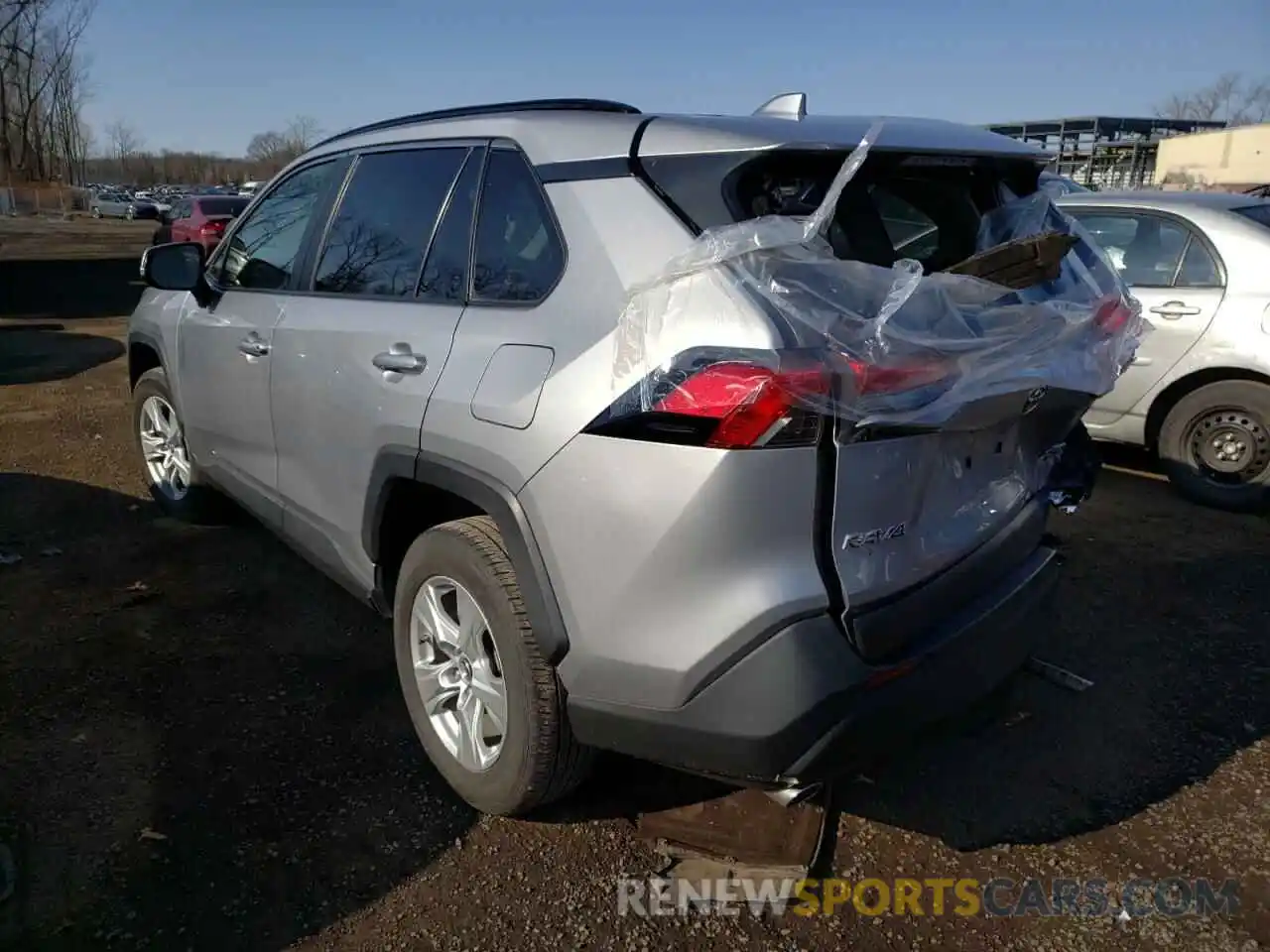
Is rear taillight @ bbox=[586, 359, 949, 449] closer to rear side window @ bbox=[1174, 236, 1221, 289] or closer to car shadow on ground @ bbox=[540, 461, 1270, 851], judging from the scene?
car shadow on ground @ bbox=[540, 461, 1270, 851]

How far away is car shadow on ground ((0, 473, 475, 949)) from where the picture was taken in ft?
7.78

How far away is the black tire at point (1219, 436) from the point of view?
5.19 metres

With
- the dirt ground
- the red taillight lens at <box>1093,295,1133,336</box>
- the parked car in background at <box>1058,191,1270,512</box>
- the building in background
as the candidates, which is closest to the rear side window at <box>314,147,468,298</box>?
the red taillight lens at <box>1093,295,1133,336</box>

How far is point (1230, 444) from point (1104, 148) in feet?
115

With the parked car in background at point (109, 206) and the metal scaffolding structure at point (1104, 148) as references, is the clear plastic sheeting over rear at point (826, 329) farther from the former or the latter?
the parked car in background at point (109, 206)

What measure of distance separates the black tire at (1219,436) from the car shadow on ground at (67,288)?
13.6 m

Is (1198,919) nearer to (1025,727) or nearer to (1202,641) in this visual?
(1025,727)

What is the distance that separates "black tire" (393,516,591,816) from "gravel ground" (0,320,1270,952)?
0.17m

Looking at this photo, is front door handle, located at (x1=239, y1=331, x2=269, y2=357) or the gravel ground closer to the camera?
the gravel ground

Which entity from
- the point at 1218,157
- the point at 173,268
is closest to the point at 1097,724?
the point at 173,268

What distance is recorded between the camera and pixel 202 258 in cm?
416

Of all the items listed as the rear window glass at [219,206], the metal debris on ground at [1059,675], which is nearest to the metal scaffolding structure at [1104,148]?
the rear window glass at [219,206]

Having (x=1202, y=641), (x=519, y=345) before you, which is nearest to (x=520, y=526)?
(x=519, y=345)

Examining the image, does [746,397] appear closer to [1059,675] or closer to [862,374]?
[862,374]
